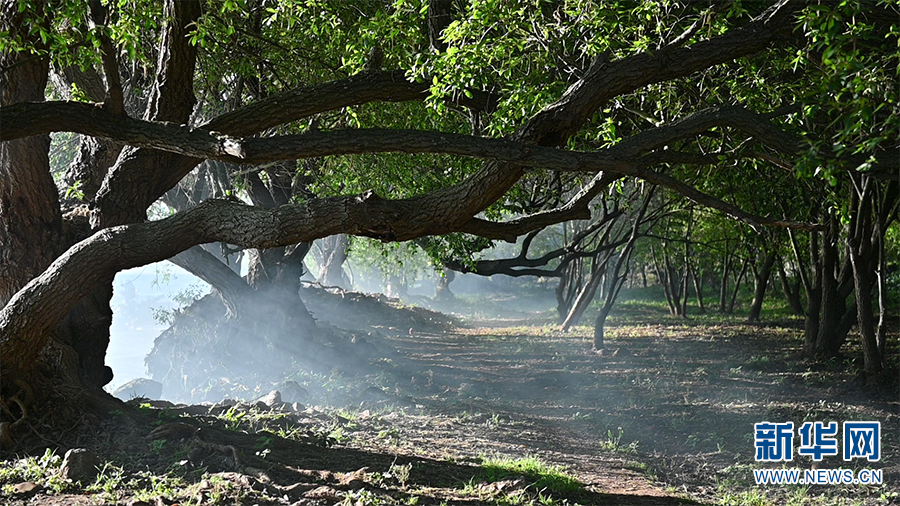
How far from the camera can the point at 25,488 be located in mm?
4793

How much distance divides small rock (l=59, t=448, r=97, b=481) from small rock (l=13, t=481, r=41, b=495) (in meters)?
A: 0.18

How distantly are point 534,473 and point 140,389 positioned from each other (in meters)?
9.56

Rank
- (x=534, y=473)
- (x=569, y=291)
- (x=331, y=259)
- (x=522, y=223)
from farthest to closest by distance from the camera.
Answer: (x=331, y=259)
(x=569, y=291)
(x=522, y=223)
(x=534, y=473)

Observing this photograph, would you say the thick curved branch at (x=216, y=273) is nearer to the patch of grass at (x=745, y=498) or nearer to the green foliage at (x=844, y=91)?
the patch of grass at (x=745, y=498)

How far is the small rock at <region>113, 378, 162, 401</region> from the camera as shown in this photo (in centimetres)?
1278

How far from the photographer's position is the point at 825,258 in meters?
11.9

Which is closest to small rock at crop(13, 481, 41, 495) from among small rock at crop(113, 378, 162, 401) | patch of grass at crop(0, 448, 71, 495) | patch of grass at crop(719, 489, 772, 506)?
patch of grass at crop(0, 448, 71, 495)

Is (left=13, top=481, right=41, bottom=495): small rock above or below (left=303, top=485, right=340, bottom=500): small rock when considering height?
above

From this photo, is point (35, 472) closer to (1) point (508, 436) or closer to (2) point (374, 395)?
(1) point (508, 436)

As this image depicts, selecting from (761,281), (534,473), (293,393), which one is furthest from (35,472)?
(761,281)

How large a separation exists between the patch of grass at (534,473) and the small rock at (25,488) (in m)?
3.21

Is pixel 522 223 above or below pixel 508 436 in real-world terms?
above

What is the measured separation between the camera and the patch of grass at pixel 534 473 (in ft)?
18.5

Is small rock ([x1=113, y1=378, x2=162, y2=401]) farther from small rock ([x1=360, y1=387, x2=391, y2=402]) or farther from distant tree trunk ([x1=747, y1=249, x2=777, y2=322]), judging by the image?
distant tree trunk ([x1=747, y1=249, x2=777, y2=322])
